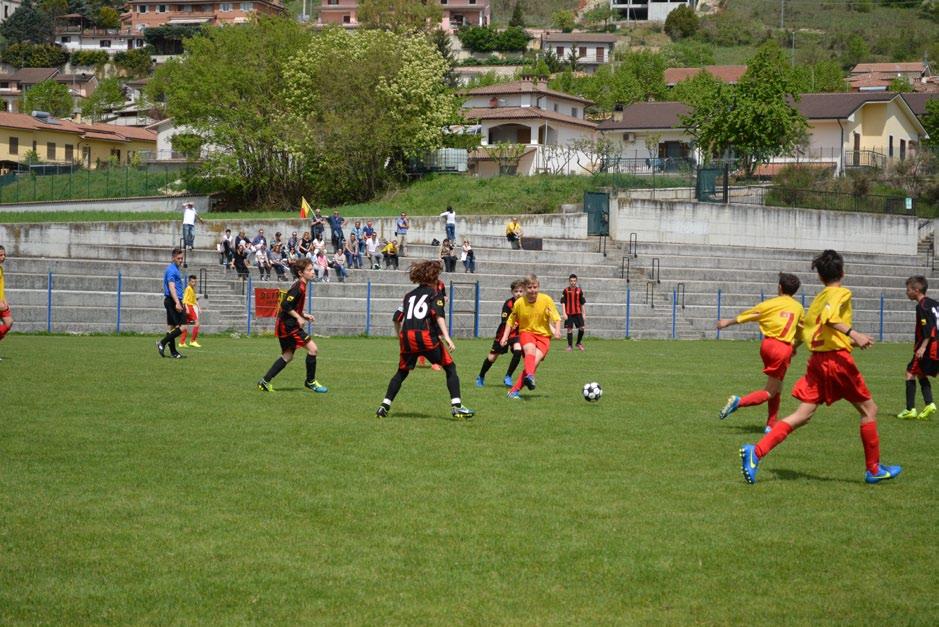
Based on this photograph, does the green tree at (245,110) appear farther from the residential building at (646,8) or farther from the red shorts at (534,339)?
the residential building at (646,8)

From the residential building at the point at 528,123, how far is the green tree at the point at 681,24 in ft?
206

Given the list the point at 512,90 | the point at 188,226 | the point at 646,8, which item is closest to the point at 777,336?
the point at 188,226

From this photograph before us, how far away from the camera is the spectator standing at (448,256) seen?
36.7 m

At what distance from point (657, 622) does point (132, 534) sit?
Result: 3.46 meters

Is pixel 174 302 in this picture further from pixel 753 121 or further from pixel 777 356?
pixel 753 121

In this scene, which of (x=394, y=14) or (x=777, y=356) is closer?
(x=777, y=356)

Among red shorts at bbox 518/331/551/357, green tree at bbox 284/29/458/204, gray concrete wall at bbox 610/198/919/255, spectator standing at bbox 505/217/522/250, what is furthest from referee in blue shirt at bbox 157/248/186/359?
Result: green tree at bbox 284/29/458/204

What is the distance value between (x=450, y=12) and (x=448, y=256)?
111 metres

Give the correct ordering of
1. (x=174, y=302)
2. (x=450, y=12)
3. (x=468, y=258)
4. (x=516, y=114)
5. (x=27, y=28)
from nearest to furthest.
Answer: (x=174, y=302)
(x=468, y=258)
(x=516, y=114)
(x=27, y=28)
(x=450, y=12)

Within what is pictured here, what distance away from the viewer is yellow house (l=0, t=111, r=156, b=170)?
7350 centimetres

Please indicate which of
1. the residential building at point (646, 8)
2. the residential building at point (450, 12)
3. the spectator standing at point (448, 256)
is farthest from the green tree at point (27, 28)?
the spectator standing at point (448, 256)

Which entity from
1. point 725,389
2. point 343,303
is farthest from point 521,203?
point 725,389

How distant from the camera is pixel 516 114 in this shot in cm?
7106

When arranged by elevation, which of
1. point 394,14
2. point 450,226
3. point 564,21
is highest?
point 564,21
